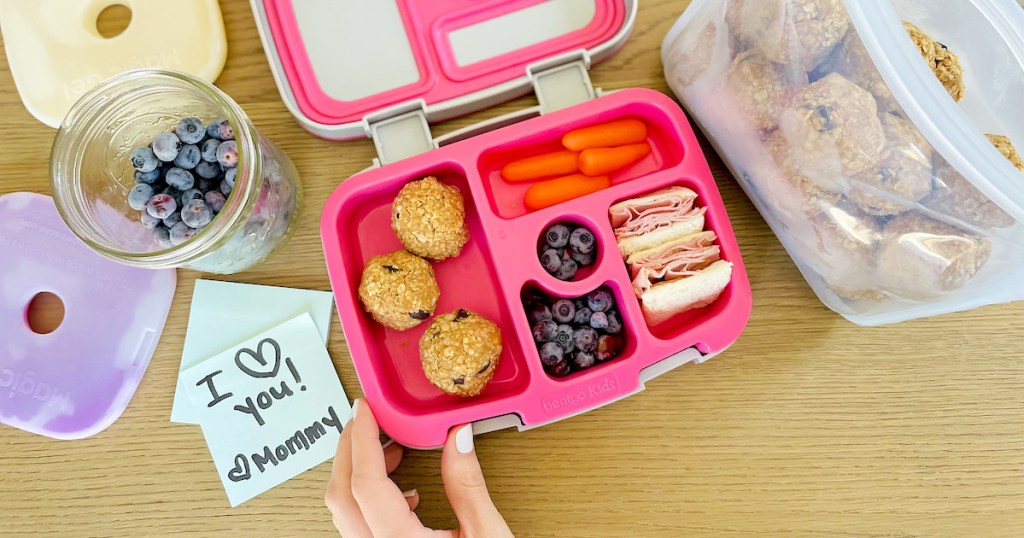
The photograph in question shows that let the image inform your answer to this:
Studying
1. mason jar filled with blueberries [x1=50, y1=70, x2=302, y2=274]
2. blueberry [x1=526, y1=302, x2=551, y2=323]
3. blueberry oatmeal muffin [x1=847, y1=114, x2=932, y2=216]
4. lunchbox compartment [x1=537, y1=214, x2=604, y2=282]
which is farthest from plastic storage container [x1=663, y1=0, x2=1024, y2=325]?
mason jar filled with blueberries [x1=50, y1=70, x2=302, y2=274]

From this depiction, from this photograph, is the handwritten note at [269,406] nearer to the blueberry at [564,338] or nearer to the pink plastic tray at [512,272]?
the pink plastic tray at [512,272]

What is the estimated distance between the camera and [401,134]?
894mm

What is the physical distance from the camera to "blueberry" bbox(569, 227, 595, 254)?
2.77 ft

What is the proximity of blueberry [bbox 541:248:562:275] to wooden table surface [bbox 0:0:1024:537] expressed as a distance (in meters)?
0.22

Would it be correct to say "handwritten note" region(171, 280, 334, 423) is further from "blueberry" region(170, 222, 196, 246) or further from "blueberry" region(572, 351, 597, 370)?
"blueberry" region(572, 351, 597, 370)

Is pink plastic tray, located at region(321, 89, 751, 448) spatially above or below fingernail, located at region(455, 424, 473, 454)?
above

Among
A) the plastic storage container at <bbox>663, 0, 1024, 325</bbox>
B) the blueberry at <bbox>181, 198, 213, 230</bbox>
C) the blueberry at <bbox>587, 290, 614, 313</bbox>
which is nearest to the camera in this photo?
the plastic storage container at <bbox>663, 0, 1024, 325</bbox>

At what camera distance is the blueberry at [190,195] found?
752mm

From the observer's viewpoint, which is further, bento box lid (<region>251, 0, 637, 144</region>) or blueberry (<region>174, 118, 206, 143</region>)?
bento box lid (<region>251, 0, 637, 144</region>)

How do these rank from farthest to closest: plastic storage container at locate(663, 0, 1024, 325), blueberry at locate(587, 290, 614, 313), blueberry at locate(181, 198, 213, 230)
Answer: blueberry at locate(587, 290, 614, 313) < blueberry at locate(181, 198, 213, 230) < plastic storage container at locate(663, 0, 1024, 325)

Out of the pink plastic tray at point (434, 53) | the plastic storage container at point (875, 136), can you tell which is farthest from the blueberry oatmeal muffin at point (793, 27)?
the pink plastic tray at point (434, 53)

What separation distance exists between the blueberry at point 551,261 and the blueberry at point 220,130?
425 mm

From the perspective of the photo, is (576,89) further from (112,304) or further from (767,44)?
(112,304)

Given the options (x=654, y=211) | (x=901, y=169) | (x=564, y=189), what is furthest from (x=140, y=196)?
(x=901, y=169)
